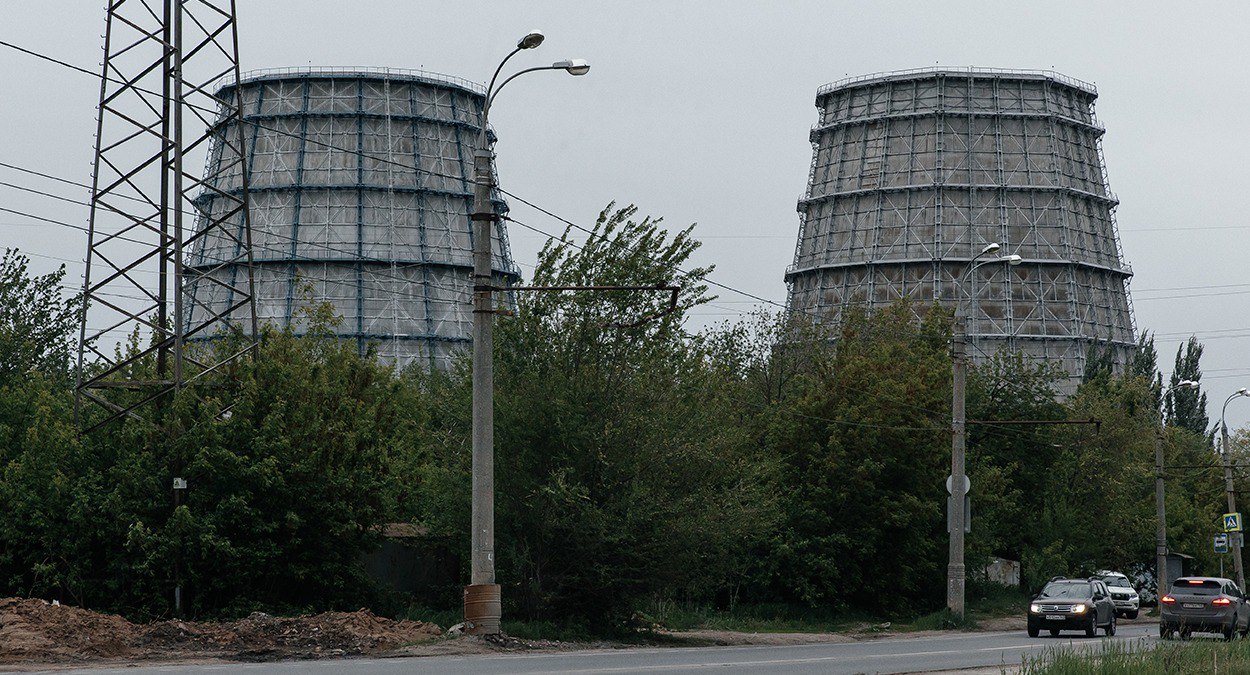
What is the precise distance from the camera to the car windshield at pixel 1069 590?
3375 cm

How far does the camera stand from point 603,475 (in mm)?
28250

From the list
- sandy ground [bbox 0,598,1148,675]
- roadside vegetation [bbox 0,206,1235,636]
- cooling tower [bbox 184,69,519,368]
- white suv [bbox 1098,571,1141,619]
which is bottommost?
white suv [bbox 1098,571,1141,619]

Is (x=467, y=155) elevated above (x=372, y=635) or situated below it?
above

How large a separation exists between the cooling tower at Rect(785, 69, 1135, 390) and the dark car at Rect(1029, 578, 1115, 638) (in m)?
48.0

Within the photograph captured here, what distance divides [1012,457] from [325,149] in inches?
1664

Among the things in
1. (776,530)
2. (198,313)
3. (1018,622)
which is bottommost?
(1018,622)

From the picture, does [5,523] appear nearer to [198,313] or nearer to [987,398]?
[987,398]

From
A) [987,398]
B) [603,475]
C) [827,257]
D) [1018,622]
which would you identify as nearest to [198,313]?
[827,257]

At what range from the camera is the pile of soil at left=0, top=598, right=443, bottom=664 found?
20.9 metres

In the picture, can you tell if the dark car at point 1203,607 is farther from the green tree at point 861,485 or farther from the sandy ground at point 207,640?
the sandy ground at point 207,640

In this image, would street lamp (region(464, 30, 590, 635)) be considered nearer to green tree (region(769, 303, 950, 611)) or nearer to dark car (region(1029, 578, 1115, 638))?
dark car (region(1029, 578, 1115, 638))

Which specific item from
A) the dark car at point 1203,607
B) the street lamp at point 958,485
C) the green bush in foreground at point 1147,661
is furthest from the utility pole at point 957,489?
the green bush in foreground at point 1147,661

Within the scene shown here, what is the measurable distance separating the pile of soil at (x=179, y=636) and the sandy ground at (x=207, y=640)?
0.5 inches

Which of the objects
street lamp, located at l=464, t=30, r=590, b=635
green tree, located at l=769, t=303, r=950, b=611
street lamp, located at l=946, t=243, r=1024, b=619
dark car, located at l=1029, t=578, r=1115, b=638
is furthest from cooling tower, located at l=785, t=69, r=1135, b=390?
street lamp, located at l=464, t=30, r=590, b=635
